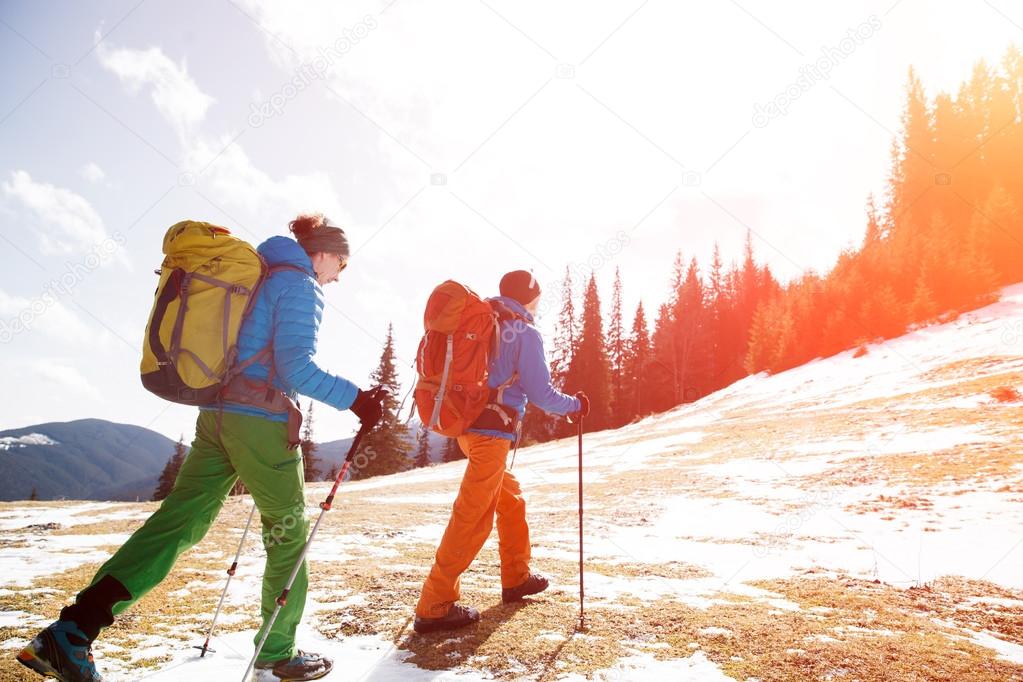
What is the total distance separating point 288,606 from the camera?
117 inches

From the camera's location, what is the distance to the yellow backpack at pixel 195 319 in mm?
2900

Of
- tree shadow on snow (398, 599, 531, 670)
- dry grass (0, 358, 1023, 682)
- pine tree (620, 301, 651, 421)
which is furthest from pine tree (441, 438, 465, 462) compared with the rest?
tree shadow on snow (398, 599, 531, 670)

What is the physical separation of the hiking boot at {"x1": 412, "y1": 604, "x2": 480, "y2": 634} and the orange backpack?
1284mm

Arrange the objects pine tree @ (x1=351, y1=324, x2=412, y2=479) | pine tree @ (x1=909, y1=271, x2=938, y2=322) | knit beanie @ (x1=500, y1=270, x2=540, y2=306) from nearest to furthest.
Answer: knit beanie @ (x1=500, y1=270, x2=540, y2=306)
pine tree @ (x1=909, y1=271, x2=938, y2=322)
pine tree @ (x1=351, y1=324, x2=412, y2=479)

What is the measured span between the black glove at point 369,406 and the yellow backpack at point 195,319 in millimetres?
667

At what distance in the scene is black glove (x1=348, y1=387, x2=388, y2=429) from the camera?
10.2 ft

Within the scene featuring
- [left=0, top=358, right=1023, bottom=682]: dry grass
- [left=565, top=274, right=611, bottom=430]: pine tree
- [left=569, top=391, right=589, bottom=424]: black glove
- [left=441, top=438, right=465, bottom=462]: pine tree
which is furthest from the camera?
[left=565, top=274, right=611, bottom=430]: pine tree

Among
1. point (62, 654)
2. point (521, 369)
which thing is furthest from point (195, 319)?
point (521, 369)

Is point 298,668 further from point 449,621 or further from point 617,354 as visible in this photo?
point 617,354

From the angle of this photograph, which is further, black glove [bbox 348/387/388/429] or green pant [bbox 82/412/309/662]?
black glove [bbox 348/387/388/429]

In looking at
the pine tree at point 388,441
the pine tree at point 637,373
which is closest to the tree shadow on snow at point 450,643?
the pine tree at point 388,441

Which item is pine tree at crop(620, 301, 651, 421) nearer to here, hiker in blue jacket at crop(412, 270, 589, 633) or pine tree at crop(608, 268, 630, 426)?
pine tree at crop(608, 268, 630, 426)

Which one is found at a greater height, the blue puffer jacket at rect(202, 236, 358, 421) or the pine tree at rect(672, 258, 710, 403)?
the pine tree at rect(672, 258, 710, 403)

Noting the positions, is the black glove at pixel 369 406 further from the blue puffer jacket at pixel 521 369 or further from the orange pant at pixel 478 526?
the blue puffer jacket at pixel 521 369
